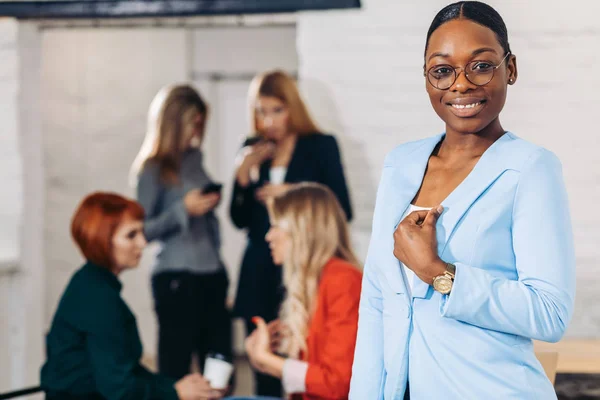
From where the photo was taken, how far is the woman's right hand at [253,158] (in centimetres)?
351

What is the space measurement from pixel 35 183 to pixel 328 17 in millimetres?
1579

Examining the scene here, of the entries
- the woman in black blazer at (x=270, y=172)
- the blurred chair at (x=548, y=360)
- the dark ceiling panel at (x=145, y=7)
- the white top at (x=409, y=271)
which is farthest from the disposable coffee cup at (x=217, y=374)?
the dark ceiling panel at (x=145, y=7)

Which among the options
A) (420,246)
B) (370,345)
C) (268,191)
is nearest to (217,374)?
(370,345)

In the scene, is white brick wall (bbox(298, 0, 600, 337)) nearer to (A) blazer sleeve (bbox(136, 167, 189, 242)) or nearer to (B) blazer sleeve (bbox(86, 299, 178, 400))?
(A) blazer sleeve (bbox(136, 167, 189, 242))

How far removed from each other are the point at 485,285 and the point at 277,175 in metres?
2.42

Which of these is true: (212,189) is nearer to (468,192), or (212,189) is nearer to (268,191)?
(268,191)

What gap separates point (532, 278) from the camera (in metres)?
1.07

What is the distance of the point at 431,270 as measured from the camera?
110 centimetres

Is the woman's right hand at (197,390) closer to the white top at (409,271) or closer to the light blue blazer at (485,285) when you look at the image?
the light blue blazer at (485,285)

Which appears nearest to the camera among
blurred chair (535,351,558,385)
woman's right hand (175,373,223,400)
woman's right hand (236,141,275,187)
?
blurred chair (535,351,558,385)

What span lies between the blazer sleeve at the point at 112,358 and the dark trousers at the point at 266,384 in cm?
121

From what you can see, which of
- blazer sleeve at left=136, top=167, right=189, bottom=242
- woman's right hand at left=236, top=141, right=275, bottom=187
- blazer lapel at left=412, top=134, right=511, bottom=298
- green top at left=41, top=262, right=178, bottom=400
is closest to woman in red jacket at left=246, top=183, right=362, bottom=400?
green top at left=41, top=262, right=178, bottom=400

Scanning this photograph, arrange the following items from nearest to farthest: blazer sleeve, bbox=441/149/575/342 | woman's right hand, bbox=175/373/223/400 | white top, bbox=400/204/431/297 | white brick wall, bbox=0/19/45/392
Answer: blazer sleeve, bbox=441/149/575/342 < white top, bbox=400/204/431/297 < woman's right hand, bbox=175/373/223/400 < white brick wall, bbox=0/19/45/392

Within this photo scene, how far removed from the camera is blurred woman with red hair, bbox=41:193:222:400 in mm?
2186
